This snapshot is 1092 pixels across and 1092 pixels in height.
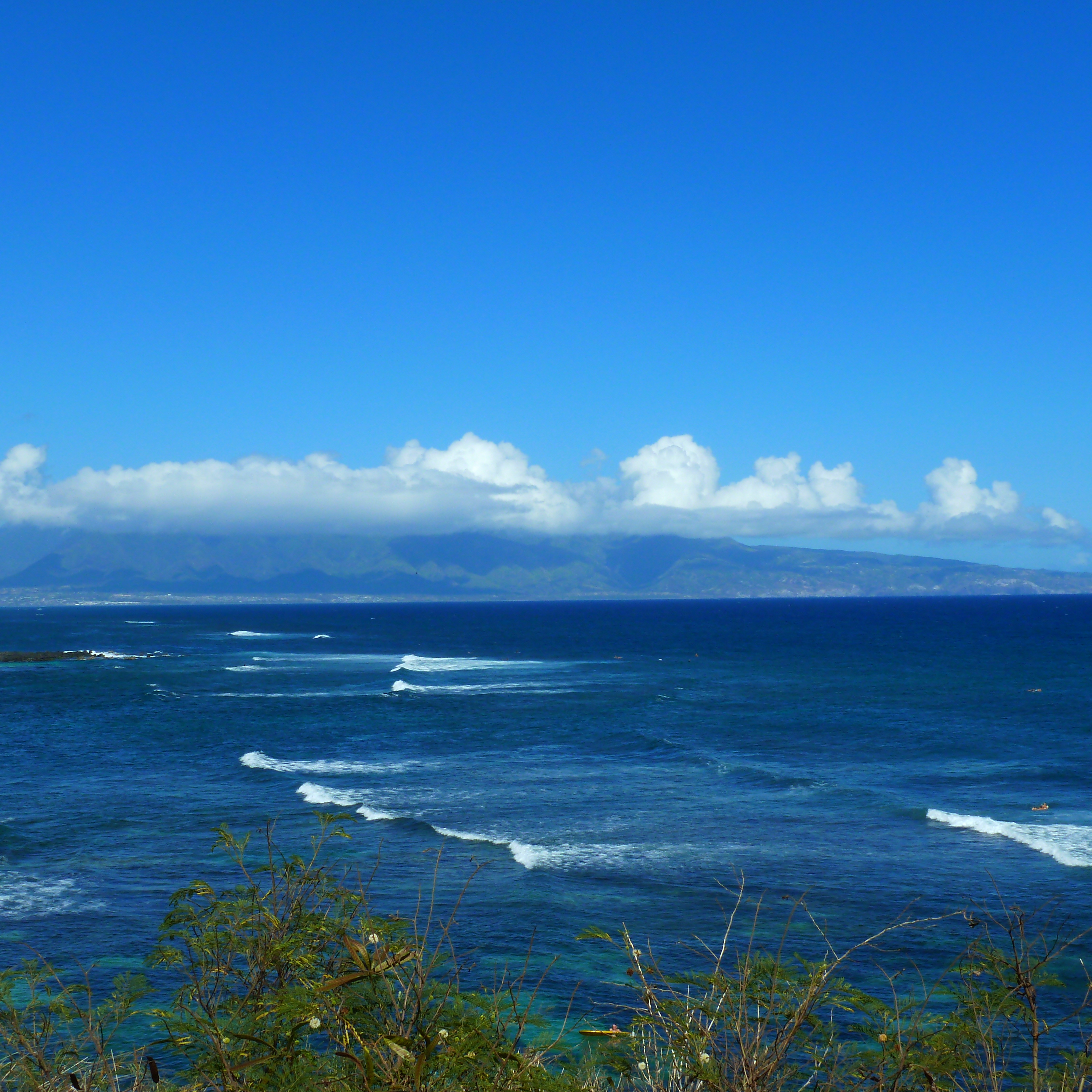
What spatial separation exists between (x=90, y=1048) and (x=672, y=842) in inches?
768

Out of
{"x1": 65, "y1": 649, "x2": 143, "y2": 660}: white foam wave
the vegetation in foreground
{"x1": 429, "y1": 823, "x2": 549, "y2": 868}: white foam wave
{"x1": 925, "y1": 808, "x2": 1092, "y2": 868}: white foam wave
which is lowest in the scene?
{"x1": 65, "y1": 649, "x2": 143, "y2": 660}: white foam wave

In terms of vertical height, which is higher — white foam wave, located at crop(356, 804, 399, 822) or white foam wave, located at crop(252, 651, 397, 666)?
white foam wave, located at crop(356, 804, 399, 822)

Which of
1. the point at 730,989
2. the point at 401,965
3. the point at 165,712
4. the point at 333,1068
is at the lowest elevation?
the point at 165,712

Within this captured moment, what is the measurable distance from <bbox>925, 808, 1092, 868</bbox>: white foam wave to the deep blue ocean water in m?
0.16

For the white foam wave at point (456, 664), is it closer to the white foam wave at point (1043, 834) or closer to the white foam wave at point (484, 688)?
the white foam wave at point (484, 688)

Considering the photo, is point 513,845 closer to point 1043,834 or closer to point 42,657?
point 1043,834

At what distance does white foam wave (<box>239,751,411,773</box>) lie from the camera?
4284 cm

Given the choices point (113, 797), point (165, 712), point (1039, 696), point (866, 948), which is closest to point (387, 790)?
point (113, 797)

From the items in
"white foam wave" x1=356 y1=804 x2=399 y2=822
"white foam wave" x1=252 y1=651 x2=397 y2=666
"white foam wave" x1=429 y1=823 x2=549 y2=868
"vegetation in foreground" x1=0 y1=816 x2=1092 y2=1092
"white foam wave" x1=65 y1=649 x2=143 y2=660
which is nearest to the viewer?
"vegetation in foreground" x1=0 y1=816 x2=1092 y2=1092

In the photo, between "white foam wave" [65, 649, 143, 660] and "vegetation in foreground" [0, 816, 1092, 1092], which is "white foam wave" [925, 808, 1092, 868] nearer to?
"vegetation in foreground" [0, 816, 1092, 1092]

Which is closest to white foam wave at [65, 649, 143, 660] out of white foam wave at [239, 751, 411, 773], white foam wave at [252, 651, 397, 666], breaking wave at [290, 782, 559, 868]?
white foam wave at [252, 651, 397, 666]

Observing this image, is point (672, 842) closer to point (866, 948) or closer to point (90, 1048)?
point (866, 948)

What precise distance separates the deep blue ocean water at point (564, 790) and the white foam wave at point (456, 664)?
5.47m

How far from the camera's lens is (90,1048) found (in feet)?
46.9
